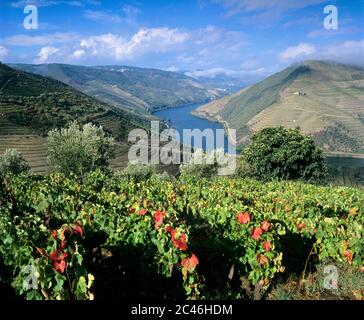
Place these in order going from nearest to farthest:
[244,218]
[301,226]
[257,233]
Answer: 1. [257,233]
2. [244,218]
3. [301,226]

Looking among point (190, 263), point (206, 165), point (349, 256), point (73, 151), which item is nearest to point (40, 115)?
point (206, 165)

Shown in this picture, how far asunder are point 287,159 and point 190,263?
148 feet

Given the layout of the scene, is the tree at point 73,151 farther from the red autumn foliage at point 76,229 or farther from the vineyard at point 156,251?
the red autumn foliage at point 76,229

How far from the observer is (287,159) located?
2051 inches

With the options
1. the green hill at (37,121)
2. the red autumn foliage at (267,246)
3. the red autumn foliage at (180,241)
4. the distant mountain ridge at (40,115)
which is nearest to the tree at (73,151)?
the green hill at (37,121)

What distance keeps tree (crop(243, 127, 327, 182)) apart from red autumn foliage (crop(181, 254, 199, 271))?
1742 inches

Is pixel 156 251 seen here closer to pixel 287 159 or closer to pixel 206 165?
pixel 287 159

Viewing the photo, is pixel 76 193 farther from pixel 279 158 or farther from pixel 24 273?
pixel 279 158

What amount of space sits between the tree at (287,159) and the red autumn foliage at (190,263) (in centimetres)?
4424

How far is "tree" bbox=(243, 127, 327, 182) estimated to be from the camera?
5197 cm

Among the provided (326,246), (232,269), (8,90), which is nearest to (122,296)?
(232,269)

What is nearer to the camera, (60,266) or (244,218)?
(60,266)

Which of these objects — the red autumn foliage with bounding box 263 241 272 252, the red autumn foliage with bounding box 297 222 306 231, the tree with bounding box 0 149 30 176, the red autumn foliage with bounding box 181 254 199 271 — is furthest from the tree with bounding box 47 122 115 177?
the red autumn foliage with bounding box 181 254 199 271
